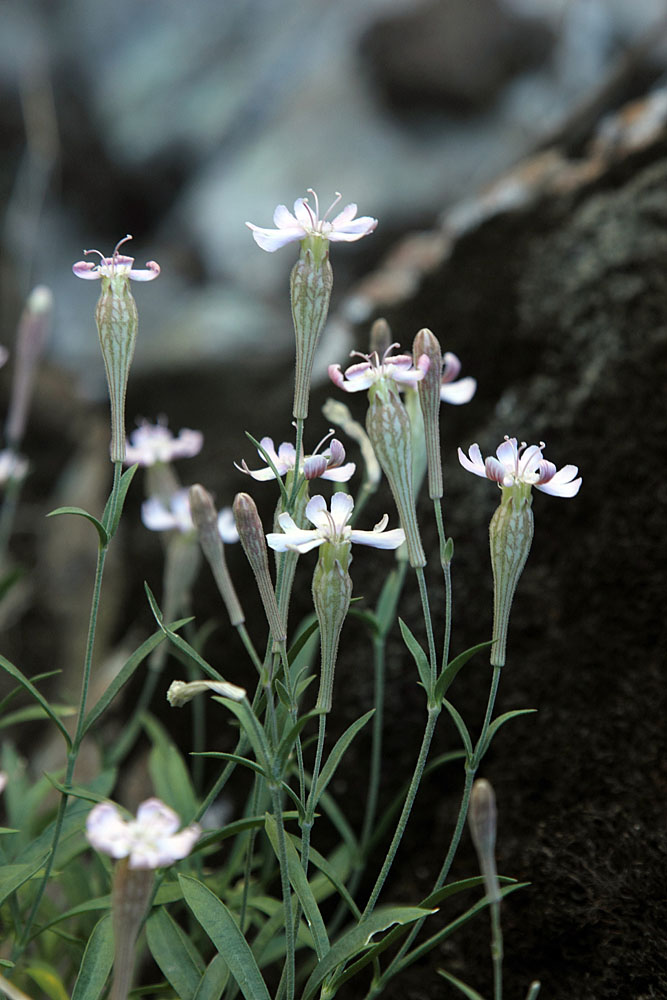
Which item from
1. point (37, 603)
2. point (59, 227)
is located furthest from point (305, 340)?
point (59, 227)

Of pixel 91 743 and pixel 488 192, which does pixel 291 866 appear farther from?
pixel 488 192

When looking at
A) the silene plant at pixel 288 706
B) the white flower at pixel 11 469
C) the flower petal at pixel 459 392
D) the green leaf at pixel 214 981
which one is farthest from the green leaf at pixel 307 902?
the white flower at pixel 11 469

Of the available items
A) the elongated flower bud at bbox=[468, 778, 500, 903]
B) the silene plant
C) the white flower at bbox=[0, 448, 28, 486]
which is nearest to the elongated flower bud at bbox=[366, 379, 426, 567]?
the silene plant

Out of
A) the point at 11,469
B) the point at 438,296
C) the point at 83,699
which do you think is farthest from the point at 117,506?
the point at 438,296

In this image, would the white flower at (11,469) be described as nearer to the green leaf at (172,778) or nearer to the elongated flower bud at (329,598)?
the green leaf at (172,778)

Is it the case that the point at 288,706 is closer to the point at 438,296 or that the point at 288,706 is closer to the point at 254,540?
the point at 254,540

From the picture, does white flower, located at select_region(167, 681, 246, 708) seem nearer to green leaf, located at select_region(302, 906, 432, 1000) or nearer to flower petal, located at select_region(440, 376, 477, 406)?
green leaf, located at select_region(302, 906, 432, 1000)
